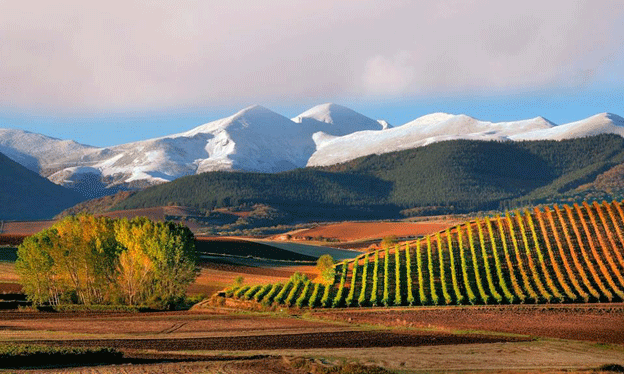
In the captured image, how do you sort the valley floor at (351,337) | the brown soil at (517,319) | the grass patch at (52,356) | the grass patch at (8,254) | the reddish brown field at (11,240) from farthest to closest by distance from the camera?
the reddish brown field at (11,240) → the grass patch at (8,254) → the brown soil at (517,319) → the valley floor at (351,337) → the grass patch at (52,356)

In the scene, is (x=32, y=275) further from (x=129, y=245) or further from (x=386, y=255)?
(x=386, y=255)

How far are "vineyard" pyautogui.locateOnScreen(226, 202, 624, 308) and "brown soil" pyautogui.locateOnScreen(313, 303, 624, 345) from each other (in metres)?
2.30

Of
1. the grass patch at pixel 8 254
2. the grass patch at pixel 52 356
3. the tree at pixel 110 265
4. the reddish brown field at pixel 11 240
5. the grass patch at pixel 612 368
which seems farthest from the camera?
the reddish brown field at pixel 11 240

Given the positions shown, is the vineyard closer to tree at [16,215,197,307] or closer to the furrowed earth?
the furrowed earth

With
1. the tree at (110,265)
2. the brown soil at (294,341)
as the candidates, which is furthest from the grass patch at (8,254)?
the brown soil at (294,341)

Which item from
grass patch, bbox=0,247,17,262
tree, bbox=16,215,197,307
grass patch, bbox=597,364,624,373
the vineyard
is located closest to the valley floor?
grass patch, bbox=597,364,624,373

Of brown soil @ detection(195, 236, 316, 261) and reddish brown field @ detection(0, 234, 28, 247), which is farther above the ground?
reddish brown field @ detection(0, 234, 28, 247)

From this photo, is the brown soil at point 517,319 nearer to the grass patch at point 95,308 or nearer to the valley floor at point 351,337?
the valley floor at point 351,337

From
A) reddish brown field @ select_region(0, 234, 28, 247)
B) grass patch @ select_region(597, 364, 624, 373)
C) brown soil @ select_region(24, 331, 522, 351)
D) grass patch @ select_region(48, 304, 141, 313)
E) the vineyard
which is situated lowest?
grass patch @ select_region(597, 364, 624, 373)

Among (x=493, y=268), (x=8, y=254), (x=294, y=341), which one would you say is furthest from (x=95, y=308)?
(x=8, y=254)

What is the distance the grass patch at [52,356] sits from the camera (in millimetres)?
46031

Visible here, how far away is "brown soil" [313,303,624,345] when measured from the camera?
188 ft

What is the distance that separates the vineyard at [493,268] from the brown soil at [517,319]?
2295 millimetres

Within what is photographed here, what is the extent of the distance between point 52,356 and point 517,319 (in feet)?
108
